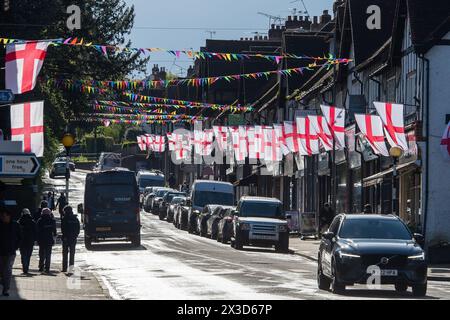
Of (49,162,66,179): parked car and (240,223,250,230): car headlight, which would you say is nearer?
(240,223,250,230): car headlight

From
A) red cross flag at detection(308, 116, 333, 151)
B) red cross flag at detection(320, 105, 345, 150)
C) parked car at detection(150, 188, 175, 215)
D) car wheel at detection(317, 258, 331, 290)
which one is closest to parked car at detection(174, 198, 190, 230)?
parked car at detection(150, 188, 175, 215)

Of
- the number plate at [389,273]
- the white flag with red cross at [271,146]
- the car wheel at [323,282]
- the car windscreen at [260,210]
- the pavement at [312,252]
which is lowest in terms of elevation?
the pavement at [312,252]

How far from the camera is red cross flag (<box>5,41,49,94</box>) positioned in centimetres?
3078

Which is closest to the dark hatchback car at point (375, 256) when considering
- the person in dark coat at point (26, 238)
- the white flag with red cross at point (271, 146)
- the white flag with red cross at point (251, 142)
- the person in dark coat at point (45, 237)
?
the person in dark coat at point (26, 238)

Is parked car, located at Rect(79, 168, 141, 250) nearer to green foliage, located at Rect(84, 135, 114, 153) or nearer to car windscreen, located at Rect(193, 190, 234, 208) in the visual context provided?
car windscreen, located at Rect(193, 190, 234, 208)

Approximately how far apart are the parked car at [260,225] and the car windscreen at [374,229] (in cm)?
2041

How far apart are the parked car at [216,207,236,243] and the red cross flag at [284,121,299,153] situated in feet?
12.8

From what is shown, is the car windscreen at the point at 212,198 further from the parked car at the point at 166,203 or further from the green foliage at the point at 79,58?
the parked car at the point at 166,203

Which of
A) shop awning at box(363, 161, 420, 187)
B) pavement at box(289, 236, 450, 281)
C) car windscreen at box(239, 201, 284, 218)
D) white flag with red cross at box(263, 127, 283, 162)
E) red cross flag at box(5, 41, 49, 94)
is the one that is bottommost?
pavement at box(289, 236, 450, 281)

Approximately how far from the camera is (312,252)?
154ft

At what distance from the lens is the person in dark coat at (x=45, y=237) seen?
33656 mm

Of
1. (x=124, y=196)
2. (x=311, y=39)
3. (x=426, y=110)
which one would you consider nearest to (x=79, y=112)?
(x=311, y=39)

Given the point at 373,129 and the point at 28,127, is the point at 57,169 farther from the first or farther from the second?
the point at 28,127

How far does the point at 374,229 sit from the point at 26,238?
9.92 metres
